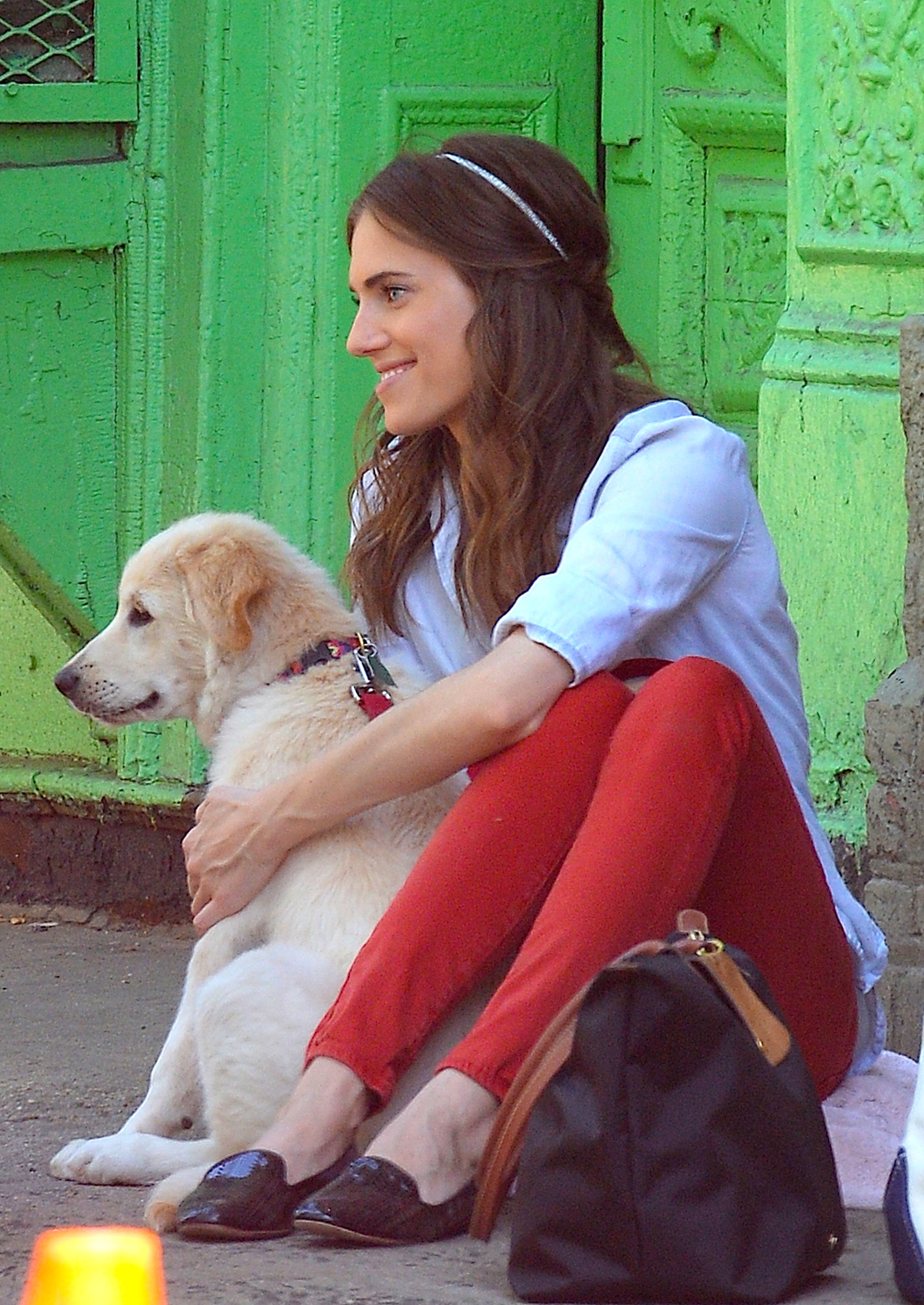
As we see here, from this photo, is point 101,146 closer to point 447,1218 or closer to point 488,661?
point 488,661

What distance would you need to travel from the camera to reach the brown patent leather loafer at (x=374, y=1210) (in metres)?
2.51

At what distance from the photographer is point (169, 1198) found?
268 cm

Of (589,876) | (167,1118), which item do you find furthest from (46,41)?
(589,876)

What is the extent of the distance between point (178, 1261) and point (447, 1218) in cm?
32

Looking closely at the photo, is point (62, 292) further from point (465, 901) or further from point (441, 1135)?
point (441, 1135)

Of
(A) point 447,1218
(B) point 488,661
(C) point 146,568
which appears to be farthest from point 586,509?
(A) point 447,1218

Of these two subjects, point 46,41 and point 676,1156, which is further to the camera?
point 46,41

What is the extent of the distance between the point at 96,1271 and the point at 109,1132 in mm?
2051

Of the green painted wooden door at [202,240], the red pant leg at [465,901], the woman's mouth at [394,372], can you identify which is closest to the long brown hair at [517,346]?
the woman's mouth at [394,372]

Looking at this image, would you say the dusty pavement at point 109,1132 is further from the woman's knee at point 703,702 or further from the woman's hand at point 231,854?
A: the woman's knee at point 703,702

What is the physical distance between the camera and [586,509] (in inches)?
120

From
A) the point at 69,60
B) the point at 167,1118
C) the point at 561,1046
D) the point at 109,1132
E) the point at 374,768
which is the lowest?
the point at 109,1132

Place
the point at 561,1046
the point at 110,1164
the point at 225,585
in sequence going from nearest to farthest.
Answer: the point at 561,1046 → the point at 110,1164 → the point at 225,585

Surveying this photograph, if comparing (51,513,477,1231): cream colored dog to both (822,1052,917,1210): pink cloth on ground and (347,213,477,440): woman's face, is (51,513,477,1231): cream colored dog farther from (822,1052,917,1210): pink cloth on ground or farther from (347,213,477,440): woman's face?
(822,1052,917,1210): pink cloth on ground
